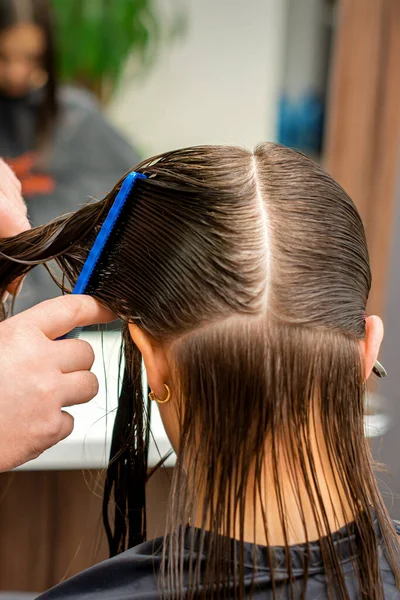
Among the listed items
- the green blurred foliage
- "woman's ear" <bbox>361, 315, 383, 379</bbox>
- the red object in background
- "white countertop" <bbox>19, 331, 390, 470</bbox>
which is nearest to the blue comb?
"woman's ear" <bbox>361, 315, 383, 379</bbox>

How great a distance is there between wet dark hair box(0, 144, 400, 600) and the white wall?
5.78ft

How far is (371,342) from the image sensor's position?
30.3 inches

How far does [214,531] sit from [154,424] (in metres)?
0.63

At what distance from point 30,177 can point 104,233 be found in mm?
1508

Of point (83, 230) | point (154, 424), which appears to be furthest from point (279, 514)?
point (154, 424)

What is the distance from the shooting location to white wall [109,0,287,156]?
8.01 ft

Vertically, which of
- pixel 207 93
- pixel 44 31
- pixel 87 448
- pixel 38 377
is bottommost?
pixel 87 448

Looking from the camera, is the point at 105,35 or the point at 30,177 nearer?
the point at 30,177

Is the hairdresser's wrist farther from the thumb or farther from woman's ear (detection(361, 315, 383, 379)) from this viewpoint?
woman's ear (detection(361, 315, 383, 379))

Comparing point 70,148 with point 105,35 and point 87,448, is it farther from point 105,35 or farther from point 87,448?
point 87,448

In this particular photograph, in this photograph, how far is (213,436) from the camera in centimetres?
75

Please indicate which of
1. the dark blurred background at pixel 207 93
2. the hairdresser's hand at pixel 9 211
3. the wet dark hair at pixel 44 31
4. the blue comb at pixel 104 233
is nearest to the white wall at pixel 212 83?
the dark blurred background at pixel 207 93

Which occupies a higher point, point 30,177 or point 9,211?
point 9,211

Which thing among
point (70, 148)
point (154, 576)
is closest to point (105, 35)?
point (70, 148)
